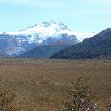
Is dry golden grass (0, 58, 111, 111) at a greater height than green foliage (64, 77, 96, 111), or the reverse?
green foliage (64, 77, 96, 111)

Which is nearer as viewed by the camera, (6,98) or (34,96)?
(6,98)

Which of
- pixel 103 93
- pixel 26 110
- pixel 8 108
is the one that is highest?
pixel 8 108

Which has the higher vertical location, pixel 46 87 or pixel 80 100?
pixel 80 100

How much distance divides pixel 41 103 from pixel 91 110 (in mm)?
23178

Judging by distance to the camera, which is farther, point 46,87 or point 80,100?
point 46,87

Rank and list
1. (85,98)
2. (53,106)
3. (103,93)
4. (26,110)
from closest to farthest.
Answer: (85,98)
(26,110)
(53,106)
(103,93)

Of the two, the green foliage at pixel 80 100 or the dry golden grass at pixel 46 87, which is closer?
the green foliage at pixel 80 100

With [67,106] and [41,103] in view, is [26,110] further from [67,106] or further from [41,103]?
[67,106]

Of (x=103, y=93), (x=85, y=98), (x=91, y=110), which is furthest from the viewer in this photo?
(x=103, y=93)

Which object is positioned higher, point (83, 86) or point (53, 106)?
point (83, 86)

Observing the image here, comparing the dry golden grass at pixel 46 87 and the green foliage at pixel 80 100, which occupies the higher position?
the green foliage at pixel 80 100

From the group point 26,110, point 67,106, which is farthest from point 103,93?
point 67,106

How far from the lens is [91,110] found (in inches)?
484

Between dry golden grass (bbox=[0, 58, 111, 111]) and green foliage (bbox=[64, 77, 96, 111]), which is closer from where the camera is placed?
green foliage (bbox=[64, 77, 96, 111])
